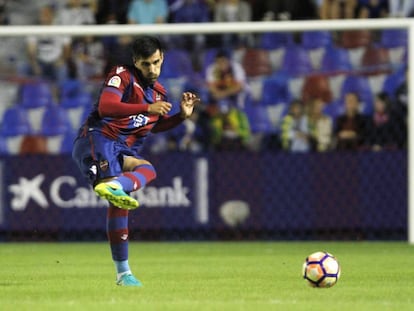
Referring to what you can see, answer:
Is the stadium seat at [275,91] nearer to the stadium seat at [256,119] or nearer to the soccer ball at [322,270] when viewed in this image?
the stadium seat at [256,119]

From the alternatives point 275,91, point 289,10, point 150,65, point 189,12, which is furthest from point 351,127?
point 150,65

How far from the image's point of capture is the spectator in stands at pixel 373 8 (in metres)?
16.2

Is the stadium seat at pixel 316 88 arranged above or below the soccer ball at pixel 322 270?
above

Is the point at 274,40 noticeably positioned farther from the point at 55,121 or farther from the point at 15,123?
the point at 15,123

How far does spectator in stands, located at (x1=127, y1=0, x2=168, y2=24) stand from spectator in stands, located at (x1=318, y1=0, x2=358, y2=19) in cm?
215

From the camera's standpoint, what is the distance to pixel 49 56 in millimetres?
15016

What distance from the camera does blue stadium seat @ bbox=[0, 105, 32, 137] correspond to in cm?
1486

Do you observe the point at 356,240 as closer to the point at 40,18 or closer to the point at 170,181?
the point at 170,181

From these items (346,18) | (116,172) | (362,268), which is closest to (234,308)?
(116,172)

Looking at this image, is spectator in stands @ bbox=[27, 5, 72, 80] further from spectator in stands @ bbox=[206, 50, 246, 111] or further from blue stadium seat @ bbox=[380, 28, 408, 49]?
blue stadium seat @ bbox=[380, 28, 408, 49]

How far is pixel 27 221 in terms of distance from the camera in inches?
585

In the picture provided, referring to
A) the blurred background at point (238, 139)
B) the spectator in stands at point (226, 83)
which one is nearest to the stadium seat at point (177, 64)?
the blurred background at point (238, 139)

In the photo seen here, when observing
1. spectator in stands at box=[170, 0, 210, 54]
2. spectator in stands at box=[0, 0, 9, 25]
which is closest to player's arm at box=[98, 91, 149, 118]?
spectator in stands at box=[170, 0, 210, 54]

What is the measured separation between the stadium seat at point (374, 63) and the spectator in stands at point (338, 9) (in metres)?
1.45
